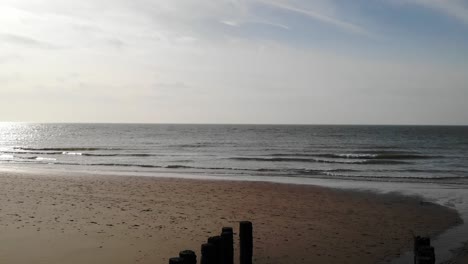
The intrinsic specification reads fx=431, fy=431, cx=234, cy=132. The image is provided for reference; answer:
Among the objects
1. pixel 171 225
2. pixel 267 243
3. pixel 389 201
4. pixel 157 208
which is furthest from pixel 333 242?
pixel 389 201

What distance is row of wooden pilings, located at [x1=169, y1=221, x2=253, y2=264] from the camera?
571 cm

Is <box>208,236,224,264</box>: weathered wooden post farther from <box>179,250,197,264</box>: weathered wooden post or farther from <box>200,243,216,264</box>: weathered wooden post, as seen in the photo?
<box>179,250,197,264</box>: weathered wooden post

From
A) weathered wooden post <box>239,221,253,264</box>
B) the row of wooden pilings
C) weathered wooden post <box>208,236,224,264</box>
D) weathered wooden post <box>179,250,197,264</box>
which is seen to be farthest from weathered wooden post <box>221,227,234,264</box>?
weathered wooden post <box>179,250,197,264</box>

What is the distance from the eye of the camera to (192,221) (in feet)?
39.5

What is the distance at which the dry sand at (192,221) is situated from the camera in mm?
9016

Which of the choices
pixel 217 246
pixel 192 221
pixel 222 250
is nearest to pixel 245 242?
pixel 222 250

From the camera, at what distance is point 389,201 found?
16750 mm

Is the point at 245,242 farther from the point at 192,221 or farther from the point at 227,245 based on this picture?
the point at 192,221

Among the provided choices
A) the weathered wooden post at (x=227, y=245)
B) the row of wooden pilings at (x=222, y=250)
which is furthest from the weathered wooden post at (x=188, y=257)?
the weathered wooden post at (x=227, y=245)

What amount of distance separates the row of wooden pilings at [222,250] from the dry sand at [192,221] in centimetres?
97

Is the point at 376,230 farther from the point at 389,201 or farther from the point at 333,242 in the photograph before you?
the point at 389,201

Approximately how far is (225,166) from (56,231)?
22.5 meters

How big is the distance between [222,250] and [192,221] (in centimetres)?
533

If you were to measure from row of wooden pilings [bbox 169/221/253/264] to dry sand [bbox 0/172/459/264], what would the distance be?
38.0 inches
